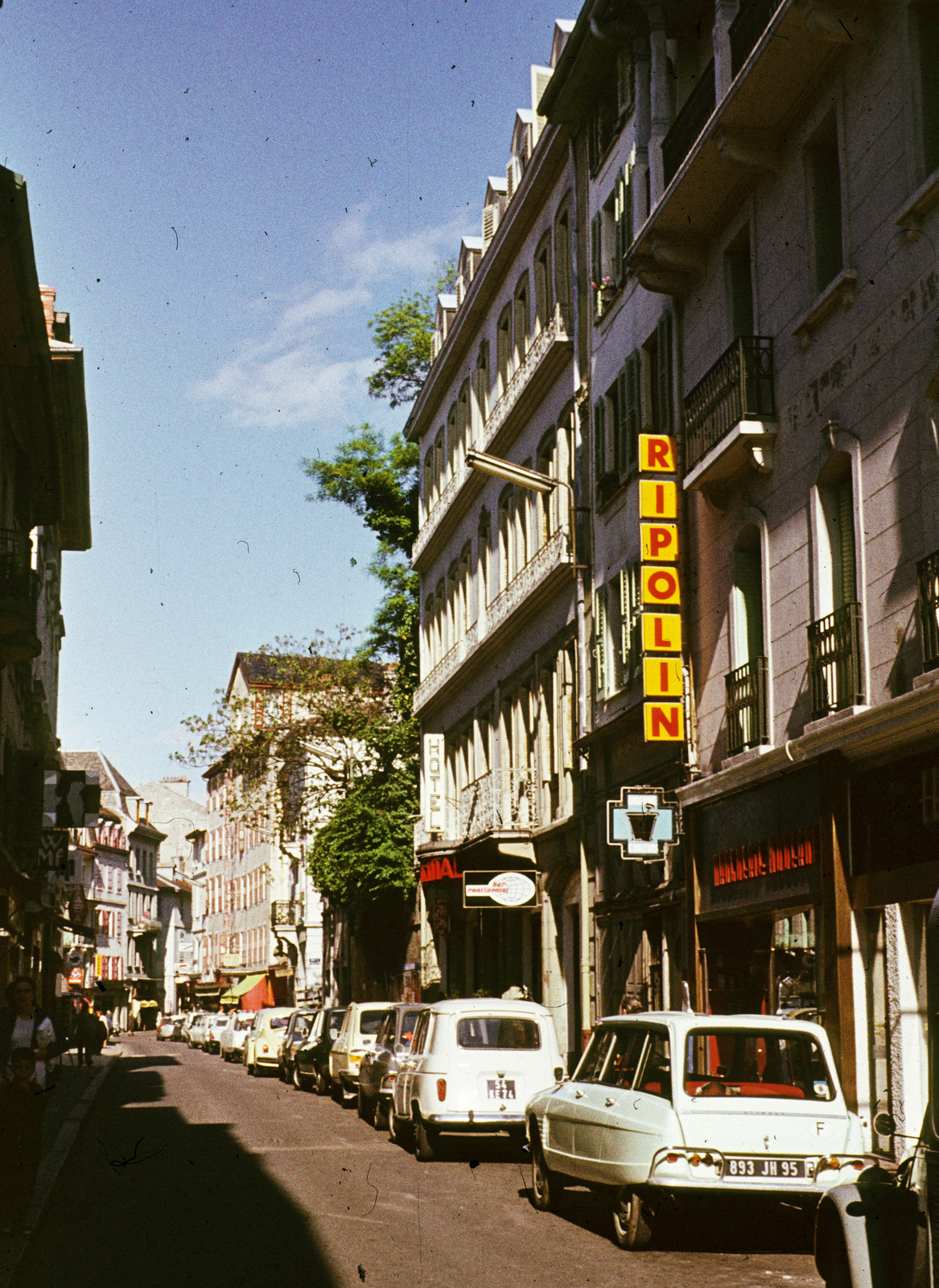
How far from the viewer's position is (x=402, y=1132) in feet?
64.0

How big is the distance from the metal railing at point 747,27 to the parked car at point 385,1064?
454 inches

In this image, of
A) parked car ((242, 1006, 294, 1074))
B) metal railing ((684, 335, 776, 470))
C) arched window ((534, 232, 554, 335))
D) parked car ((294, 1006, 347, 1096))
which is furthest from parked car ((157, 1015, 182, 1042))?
metal railing ((684, 335, 776, 470))

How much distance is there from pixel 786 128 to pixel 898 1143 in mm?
10769

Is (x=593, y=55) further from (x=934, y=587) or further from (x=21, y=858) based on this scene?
(x=21, y=858)

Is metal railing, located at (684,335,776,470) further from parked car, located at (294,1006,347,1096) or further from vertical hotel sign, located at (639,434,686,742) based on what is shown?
parked car, located at (294,1006,347,1096)

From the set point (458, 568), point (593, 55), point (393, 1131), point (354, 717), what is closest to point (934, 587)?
point (393, 1131)

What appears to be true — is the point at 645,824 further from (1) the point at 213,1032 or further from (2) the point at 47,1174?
(1) the point at 213,1032

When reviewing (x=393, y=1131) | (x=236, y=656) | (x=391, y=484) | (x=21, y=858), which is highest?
(x=236, y=656)

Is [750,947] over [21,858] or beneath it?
beneath

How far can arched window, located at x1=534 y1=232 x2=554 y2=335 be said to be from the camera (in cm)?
3216

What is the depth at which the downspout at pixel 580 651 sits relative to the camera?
28.1 m

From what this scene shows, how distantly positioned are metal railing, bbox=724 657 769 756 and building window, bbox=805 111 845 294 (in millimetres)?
4291

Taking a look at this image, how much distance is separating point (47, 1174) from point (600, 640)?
13545 millimetres

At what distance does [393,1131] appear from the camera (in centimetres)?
2011
